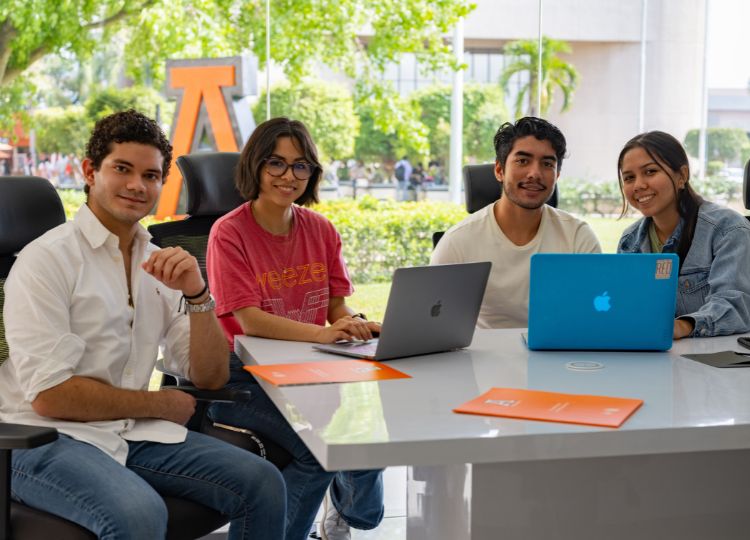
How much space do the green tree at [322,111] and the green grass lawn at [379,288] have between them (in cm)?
83

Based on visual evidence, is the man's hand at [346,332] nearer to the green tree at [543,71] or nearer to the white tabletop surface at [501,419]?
the white tabletop surface at [501,419]

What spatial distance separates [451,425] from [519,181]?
147cm

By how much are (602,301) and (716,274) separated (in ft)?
1.81

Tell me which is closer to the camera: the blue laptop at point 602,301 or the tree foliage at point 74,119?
the blue laptop at point 602,301

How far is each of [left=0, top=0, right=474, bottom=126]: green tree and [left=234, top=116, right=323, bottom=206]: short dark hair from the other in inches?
119

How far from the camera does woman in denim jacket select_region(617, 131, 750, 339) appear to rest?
8.07 feet

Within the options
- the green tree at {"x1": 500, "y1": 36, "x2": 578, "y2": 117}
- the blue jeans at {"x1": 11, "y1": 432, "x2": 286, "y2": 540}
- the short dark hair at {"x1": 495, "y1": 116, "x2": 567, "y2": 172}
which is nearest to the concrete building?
the green tree at {"x1": 500, "y1": 36, "x2": 578, "y2": 117}

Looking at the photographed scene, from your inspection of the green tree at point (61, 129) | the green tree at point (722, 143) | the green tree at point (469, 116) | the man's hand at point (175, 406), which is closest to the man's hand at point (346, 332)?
the man's hand at point (175, 406)

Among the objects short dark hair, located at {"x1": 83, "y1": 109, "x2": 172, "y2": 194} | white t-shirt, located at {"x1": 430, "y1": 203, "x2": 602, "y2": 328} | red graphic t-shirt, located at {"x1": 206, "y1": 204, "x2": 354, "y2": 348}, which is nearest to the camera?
short dark hair, located at {"x1": 83, "y1": 109, "x2": 172, "y2": 194}

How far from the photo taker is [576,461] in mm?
1813

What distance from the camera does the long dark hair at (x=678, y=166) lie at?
2.67 metres

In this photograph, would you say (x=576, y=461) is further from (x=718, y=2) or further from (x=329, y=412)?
(x=718, y=2)

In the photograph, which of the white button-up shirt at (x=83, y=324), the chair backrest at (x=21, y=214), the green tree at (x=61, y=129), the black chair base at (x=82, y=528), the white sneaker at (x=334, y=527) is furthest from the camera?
the green tree at (x=61, y=129)

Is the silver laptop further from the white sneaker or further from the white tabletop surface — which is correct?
the white sneaker
